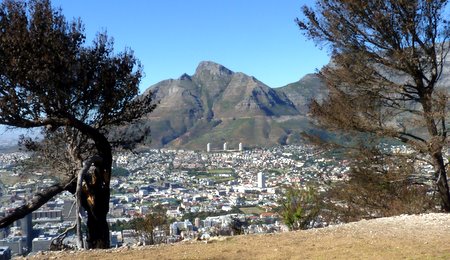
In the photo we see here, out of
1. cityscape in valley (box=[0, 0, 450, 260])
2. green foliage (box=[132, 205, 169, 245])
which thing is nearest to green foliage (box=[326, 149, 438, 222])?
cityscape in valley (box=[0, 0, 450, 260])

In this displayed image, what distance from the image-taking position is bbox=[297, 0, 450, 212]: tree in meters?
13.5

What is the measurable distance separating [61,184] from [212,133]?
307ft

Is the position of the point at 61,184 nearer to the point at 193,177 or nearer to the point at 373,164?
the point at 373,164

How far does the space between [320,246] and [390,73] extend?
7297mm

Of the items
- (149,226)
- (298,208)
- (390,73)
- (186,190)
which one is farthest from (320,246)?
(186,190)

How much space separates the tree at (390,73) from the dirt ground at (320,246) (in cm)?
391

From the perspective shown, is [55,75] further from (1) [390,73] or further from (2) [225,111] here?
(2) [225,111]

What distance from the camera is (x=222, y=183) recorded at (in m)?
54.1

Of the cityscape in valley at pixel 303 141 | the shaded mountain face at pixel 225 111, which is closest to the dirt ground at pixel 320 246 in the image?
the cityscape in valley at pixel 303 141

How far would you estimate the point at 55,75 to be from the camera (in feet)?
30.7

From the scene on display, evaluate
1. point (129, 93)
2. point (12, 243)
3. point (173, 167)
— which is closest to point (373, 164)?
point (129, 93)

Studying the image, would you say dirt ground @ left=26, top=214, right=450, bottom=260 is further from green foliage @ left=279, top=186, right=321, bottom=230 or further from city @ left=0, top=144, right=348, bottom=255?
green foliage @ left=279, top=186, right=321, bottom=230

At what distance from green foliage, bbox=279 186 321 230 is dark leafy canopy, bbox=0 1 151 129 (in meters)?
4.82

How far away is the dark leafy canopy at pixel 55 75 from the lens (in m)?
9.11
